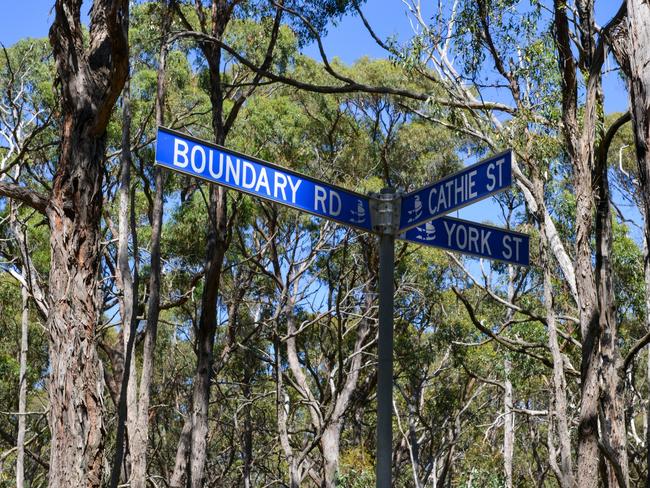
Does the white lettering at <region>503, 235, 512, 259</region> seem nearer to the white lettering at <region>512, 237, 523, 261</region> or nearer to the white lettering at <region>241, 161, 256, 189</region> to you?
the white lettering at <region>512, 237, 523, 261</region>

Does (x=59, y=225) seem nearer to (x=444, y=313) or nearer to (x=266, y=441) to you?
(x=444, y=313)

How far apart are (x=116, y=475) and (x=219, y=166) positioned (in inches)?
218

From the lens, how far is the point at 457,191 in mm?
4430

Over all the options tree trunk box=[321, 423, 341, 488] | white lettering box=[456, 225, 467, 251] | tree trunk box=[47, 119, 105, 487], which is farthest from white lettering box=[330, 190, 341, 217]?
tree trunk box=[321, 423, 341, 488]

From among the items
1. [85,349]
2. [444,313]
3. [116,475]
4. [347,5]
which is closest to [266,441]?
[444,313]

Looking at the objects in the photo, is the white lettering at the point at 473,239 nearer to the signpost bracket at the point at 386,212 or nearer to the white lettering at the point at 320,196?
the signpost bracket at the point at 386,212

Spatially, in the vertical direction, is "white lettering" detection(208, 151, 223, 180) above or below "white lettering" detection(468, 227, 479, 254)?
above

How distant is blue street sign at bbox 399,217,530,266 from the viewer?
4672mm

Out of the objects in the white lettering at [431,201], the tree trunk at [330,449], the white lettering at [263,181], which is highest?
the white lettering at [263,181]

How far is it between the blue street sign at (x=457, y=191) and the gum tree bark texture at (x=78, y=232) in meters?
2.68

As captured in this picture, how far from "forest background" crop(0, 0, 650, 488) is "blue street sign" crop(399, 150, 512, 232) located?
702mm

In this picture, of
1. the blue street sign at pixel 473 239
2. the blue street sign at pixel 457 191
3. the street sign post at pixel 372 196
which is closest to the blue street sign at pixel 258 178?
the street sign post at pixel 372 196

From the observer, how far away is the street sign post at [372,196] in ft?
13.6

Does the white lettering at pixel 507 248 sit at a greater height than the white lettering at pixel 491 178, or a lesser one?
lesser
